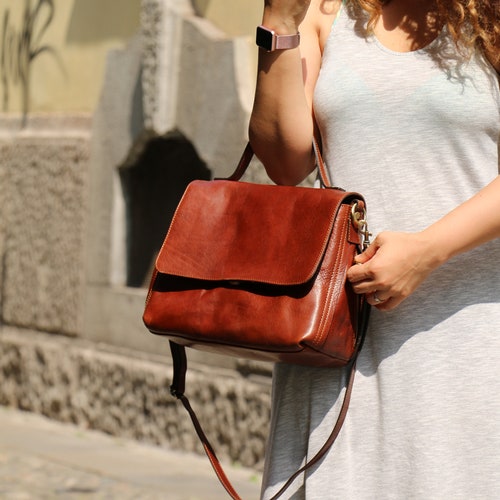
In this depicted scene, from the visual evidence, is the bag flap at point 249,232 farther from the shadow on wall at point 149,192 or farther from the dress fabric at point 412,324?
the shadow on wall at point 149,192

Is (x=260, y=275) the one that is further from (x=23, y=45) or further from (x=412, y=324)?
(x=23, y=45)

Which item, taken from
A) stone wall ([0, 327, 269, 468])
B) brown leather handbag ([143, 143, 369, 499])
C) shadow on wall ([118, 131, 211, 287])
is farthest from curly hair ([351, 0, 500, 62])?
shadow on wall ([118, 131, 211, 287])

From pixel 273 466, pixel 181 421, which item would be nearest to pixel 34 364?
pixel 181 421

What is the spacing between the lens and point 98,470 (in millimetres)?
5816

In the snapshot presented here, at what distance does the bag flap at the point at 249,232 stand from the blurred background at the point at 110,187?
3.41 metres

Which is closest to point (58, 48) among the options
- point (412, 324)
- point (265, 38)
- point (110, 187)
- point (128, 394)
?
point (110, 187)

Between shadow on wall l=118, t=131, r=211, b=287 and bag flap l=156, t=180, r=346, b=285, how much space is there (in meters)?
4.53

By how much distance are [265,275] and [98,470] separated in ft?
12.8

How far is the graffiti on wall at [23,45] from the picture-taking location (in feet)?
25.0

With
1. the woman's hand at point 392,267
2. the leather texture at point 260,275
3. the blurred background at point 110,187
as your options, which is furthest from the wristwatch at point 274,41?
the blurred background at point 110,187

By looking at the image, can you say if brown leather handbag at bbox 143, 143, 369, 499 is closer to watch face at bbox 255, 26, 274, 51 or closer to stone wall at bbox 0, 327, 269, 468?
watch face at bbox 255, 26, 274, 51

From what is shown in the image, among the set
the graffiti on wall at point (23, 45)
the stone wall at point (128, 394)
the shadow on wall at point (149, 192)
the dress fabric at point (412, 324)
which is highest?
the dress fabric at point (412, 324)

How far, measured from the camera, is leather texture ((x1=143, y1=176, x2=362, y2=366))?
6.76 ft

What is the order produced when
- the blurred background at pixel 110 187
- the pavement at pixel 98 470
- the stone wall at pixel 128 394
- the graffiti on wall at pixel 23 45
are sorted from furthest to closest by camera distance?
the graffiti on wall at pixel 23 45, the blurred background at pixel 110 187, the stone wall at pixel 128 394, the pavement at pixel 98 470
